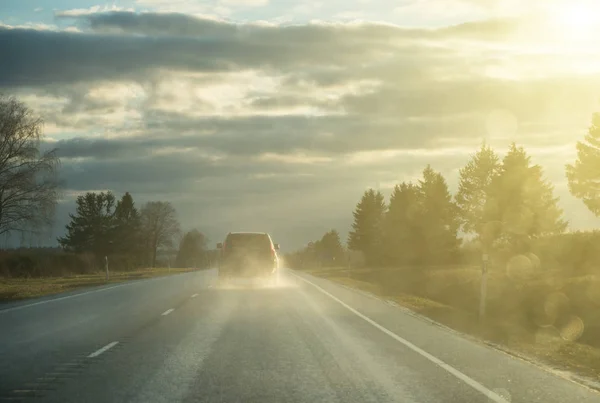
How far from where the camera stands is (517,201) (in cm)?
7800

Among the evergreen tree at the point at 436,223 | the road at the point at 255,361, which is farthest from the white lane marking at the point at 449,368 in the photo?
the evergreen tree at the point at 436,223

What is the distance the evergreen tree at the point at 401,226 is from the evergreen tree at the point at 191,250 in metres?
84.5

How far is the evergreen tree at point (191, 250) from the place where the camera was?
593 ft

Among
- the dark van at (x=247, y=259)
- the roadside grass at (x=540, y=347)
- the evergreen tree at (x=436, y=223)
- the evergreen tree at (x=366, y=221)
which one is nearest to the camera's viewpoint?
the roadside grass at (x=540, y=347)

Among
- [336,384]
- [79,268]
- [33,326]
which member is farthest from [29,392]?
[79,268]

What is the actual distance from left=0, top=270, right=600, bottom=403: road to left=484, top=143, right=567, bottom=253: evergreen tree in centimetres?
6084

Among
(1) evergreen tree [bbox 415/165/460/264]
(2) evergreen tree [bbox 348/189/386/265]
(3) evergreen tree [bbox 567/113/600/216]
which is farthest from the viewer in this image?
(2) evergreen tree [bbox 348/189/386/265]

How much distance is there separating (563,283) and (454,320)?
18533 millimetres

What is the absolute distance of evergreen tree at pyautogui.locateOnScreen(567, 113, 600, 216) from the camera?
202ft

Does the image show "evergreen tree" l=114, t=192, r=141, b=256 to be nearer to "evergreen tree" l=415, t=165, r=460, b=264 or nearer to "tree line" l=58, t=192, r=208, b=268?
"tree line" l=58, t=192, r=208, b=268

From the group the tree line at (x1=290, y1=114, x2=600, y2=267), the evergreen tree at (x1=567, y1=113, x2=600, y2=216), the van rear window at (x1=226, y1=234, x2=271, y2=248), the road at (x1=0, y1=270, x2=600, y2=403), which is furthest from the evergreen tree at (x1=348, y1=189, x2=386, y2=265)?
the road at (x1=0, y1=270, x2=600, y2=403)

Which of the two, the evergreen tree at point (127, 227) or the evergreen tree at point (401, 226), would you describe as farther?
the evergreen tree at point (127, 227)

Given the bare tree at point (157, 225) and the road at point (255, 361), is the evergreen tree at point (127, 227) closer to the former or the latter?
the bare tree at point (157, 225)

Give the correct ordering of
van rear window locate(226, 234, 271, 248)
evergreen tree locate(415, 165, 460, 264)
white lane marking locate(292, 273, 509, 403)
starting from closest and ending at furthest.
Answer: white lane marking locate(292, 273, 509, 403), van rear window locate(226, 234, 271, 248), evergreen tree locate(415, 165, 460, 264)
